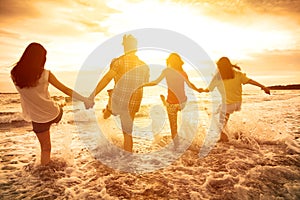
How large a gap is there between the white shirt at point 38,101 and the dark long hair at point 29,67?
11 centimetres

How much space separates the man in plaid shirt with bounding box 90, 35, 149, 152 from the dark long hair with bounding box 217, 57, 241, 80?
246 cm

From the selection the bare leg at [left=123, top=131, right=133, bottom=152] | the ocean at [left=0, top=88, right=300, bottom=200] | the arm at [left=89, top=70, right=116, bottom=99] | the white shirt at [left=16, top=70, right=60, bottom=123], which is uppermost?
the arm at [left=89, top=70, right=116, bottom=99]

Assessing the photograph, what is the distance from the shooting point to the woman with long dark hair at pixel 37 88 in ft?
15.2

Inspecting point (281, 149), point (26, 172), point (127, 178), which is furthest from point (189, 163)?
point (26, 172)

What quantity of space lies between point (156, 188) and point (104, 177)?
3.53 feet

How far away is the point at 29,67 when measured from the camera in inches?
181

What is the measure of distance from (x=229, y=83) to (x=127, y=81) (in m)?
3.09

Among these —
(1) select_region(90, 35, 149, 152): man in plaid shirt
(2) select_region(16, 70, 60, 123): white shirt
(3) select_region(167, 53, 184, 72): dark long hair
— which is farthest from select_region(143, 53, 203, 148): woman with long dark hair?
(2) select_region(16, 70, 60, 123): white shirt

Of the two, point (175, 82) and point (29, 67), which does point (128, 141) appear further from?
point (29, 67)

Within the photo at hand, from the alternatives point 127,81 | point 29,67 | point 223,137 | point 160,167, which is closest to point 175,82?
point 127,81

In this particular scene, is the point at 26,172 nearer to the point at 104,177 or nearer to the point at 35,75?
the point at 104,177

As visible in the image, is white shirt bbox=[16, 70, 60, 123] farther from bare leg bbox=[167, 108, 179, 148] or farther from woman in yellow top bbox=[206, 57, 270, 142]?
woman in yellow top bbox=[206, 57, 270, 142]

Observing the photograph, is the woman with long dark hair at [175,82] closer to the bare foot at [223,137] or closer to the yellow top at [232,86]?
the yellow top at [232,86]

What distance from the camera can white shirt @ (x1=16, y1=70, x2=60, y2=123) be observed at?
4766mm
